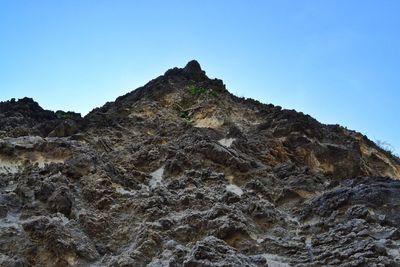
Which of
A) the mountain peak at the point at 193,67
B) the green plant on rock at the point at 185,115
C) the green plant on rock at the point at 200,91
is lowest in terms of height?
the green plant on rock at the point at 185,115

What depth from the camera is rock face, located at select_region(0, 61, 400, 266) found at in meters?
6.65

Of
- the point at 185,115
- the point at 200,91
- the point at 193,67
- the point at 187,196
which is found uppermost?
the point at 193,67

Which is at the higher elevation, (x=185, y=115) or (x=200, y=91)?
(x=200, y=91)

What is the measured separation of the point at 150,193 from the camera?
840cm

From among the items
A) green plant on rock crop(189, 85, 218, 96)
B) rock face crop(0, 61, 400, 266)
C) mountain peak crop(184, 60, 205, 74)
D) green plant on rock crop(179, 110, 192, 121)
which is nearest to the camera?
rock face crop(0, 61, 400, 266)

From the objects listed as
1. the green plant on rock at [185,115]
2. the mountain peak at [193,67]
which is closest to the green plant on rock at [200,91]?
the green plant on rock at [185,115]

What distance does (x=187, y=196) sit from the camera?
8.26 metres

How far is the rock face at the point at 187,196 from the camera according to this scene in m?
6.65

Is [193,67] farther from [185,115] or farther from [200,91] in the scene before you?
[185,115]

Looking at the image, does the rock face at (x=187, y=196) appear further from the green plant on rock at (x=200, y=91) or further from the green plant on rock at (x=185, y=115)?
Result: the green plant on rock at (x=200, y=91)

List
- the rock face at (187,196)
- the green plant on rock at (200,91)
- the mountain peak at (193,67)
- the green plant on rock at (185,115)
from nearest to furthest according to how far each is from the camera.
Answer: the rock face at (187,196) → the green plant on rock at (185,115) → the green plant on rock at (200,91) → the mountain peak at (193,67)

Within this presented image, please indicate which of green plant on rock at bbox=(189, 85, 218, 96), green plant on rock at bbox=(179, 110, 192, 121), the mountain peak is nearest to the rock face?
green plant on rock at bbox=(179, 110, 192, 121)

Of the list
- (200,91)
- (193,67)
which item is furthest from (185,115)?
(193,67)

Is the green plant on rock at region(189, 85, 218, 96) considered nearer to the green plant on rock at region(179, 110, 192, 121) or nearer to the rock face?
the green plant on rock at region(179, 110, 192, 121)
